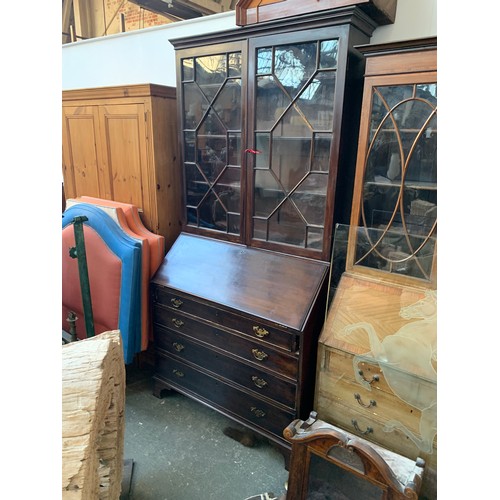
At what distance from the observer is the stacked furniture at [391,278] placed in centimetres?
129

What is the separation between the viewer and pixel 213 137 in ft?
6.08

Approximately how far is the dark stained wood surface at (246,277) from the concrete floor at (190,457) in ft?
2.43

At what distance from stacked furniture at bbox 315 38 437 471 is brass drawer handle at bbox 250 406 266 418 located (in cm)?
29

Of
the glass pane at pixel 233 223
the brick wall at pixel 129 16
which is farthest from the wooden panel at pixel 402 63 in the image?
the brick wall at pixel 129 16

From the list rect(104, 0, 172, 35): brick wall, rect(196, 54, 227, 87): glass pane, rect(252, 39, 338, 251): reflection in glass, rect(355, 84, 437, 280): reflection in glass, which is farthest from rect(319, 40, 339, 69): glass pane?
rect(104, 0, 172, 35): brick wall

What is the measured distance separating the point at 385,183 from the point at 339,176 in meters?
0.20

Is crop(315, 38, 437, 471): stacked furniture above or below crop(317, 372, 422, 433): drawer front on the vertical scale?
above

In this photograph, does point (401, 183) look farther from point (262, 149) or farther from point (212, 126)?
point (212, 126)

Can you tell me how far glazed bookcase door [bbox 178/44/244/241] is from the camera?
67.8 inches

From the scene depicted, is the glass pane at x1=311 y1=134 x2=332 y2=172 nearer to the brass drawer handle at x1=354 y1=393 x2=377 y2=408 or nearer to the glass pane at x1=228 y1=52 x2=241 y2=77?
the glass pane at x1=228 y1=52 x2=241 y2=77

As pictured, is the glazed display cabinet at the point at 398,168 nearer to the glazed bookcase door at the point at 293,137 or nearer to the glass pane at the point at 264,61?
the glazed bookcase door at the point at 293,137

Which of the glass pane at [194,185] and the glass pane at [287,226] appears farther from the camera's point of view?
the glass pane at [194,185]

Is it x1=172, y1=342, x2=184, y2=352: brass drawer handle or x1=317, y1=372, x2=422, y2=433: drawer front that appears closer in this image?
x1=317, y1=372, x2=422, y2=433: drawer front
